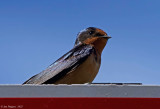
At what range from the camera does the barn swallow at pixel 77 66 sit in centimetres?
387

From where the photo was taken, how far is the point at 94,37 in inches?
193

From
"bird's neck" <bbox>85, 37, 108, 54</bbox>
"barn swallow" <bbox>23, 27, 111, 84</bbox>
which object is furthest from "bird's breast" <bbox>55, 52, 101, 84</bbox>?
"bird's neck" <bbox>85, 37, 108, 54</bbox>

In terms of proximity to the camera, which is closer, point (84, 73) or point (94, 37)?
point (84, 73)

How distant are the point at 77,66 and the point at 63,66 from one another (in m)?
0.30

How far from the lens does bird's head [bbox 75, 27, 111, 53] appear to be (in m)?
4.71

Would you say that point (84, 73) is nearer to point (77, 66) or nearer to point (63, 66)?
point (77, 66)

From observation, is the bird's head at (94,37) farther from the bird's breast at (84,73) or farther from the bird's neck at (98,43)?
the bird's breast at (84,73)

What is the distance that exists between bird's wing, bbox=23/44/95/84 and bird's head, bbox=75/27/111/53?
0.18 meters

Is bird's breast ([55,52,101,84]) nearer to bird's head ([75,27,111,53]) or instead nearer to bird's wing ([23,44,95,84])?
bird's wing ([23,44,95,84])

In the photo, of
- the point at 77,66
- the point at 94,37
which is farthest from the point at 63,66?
the point at 94,37
